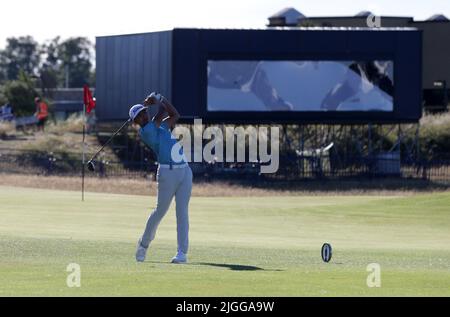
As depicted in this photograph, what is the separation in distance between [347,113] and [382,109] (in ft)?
5.67

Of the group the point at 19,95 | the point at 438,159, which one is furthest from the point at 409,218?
the point at 19,95

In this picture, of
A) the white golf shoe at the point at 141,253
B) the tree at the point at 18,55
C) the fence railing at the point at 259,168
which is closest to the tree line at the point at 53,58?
the tree at the point at 18,55

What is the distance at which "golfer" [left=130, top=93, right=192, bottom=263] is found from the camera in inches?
699

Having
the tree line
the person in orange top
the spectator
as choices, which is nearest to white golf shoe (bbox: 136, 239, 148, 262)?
the person in orange top

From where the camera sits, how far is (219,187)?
52.2 m

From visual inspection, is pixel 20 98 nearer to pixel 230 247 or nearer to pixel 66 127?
pixel 66 127

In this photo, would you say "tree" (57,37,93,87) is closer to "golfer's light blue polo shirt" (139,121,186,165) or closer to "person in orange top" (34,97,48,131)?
"person in orange top" (34,97,48,131)

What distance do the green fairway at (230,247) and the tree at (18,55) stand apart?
102m

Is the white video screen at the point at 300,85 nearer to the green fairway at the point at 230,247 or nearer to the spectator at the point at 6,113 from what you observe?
the green fairway at the point at 230,247

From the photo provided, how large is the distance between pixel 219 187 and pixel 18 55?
9813cm

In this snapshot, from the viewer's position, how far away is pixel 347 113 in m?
60.8

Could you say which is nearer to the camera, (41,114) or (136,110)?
(136,110)

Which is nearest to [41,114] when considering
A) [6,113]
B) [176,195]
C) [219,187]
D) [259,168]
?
[6,113]

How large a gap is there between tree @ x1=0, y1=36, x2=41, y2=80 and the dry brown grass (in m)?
90.8
